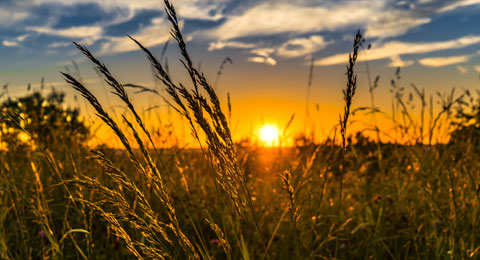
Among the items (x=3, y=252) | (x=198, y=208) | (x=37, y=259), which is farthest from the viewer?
(x=198, y=208)

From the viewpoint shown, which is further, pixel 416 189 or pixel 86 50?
pixel 416 189

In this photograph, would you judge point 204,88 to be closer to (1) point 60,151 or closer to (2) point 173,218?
(2) point 173,218

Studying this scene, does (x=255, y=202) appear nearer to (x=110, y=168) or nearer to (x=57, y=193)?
(x=57, y=193)

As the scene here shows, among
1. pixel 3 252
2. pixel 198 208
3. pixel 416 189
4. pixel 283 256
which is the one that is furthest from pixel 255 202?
pixel 3 252

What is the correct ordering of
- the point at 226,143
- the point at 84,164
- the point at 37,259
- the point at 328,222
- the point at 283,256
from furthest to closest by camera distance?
the point at 84,164 < the point at 328,222 < the point at 37,259 < the point at 283,256 < the point at 226,143

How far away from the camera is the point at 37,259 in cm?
290

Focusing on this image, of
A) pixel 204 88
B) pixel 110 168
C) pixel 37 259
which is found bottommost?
pixel 37 259

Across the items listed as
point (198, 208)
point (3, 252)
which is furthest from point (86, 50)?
point (198, 208)

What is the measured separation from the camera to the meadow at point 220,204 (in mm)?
1250

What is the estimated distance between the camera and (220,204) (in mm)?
1698

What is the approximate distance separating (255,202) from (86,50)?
8.95 feet

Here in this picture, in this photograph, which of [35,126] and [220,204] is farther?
[35,126]

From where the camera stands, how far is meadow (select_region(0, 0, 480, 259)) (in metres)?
1.25

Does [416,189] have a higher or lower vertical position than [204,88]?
lower
